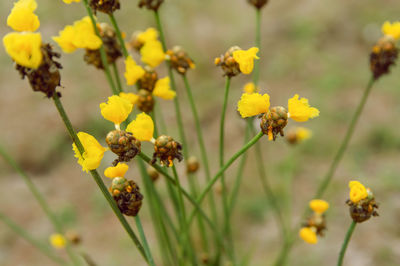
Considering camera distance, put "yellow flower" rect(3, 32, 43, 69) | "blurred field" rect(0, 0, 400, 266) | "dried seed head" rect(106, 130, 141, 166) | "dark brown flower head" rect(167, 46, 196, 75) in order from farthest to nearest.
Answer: "blurred field" rect(0, 0, 400, 266) → "dark brown flower head" rect(167, 46, 196, 75) → "dried seed head" rect(106, 130, 141, 166) → "yellow flower" rect(3, 32, 43, 69)

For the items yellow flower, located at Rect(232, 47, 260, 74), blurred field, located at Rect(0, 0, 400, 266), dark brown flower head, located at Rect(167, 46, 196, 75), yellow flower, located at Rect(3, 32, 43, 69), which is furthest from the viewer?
blurred field, located at Rect(0, 0, 400, 266)

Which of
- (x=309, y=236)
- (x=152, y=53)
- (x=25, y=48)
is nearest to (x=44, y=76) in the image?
(x=25, y=48)

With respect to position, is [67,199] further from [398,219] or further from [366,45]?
[366,45]

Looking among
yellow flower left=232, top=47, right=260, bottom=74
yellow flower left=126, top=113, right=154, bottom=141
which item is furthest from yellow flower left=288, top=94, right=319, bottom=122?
yellow flower left=126, top=113, right=154, bottom=141

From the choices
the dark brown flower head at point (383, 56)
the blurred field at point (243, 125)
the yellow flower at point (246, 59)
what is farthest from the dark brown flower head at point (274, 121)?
the blurred field at point (243, 125)

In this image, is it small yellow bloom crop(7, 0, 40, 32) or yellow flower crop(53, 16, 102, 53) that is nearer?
small yellow bloom crop(7, 0, 40, 32)

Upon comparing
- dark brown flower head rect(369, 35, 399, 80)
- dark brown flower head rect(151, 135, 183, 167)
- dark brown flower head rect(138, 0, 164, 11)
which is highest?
dark brown flower head rect(369, 35, 399, 80)

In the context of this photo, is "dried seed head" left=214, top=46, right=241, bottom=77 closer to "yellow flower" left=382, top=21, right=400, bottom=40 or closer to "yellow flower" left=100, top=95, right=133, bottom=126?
"yellow flower" left=100, top=95, right=133, bottom=126

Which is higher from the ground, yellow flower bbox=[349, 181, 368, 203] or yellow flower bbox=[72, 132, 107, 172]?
yellow flower bbox=[349, 181, 368, 203]
